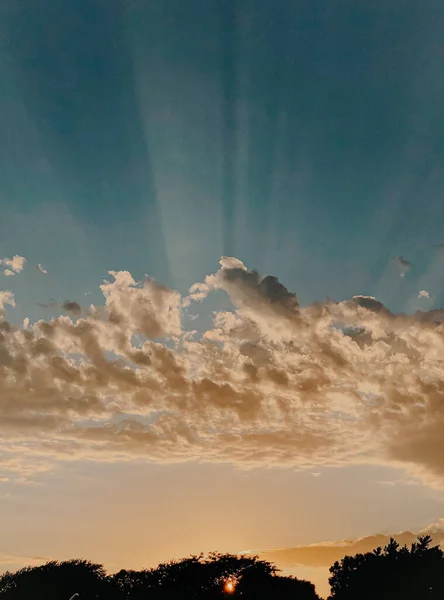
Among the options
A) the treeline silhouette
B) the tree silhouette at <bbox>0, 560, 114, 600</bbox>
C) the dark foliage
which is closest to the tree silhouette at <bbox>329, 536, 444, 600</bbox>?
the treeline silhouette

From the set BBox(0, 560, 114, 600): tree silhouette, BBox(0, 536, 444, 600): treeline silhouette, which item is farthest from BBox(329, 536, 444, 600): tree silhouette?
BBox(0, 560, 114, 600): tree silhouette

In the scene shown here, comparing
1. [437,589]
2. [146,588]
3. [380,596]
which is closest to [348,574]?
[380,596]

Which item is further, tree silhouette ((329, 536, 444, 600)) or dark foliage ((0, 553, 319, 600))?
dark foliage ((0, 553, 319, 600))

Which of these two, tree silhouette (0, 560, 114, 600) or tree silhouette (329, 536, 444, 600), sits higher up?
tree silhouette (0, 560, 114, 600)

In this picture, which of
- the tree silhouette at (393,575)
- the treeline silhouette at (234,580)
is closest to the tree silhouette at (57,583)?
the treeline silhouette at (234,580)

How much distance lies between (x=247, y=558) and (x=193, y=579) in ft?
38.5

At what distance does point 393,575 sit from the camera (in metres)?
88.4

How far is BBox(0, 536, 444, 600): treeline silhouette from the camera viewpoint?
87812mm

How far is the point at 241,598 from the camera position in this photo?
95.4 metres

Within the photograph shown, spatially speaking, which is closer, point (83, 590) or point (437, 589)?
point (437, 589)

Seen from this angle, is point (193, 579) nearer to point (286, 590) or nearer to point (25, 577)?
point (286, 590)

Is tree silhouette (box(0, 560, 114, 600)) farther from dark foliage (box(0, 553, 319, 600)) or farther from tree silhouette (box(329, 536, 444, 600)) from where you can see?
tree silhouette (box(329, 536, 444, 600))

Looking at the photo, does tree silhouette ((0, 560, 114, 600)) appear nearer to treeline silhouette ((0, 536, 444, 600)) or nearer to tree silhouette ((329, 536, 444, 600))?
treeline silhouette ((0, 536, 444, 600))

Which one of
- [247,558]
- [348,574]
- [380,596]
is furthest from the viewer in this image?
[247,558]
